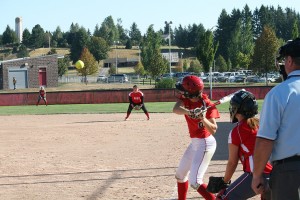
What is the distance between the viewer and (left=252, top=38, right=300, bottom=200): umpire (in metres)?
Result: 3.95

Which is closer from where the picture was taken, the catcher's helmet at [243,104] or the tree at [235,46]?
the catcher's helmet at [243,104]

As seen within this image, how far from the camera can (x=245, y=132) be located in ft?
17.6

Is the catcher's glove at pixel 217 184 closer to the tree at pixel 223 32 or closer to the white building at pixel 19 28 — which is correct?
the tree at pixel 223 32

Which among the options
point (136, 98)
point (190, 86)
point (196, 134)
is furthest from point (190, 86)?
point (136, 98)

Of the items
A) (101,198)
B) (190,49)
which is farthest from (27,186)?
(190,49)

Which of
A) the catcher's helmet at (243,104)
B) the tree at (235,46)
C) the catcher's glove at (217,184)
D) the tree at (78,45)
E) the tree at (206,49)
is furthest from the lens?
the tree at (78,45)

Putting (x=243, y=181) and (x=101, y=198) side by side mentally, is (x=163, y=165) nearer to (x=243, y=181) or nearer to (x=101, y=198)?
(x=101, y=198)

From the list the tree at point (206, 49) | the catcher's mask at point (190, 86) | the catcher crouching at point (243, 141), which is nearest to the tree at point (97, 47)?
the tree at point (206, 49)

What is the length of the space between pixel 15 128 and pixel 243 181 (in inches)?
719

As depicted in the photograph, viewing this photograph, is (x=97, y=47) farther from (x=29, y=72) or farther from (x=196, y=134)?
(x=196, y=134)

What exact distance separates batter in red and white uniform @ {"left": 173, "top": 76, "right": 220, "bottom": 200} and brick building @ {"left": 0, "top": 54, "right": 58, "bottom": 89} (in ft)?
199

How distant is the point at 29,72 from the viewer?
66.8 meters

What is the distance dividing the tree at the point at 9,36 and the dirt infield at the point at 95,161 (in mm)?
136051

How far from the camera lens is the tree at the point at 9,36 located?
152 m
